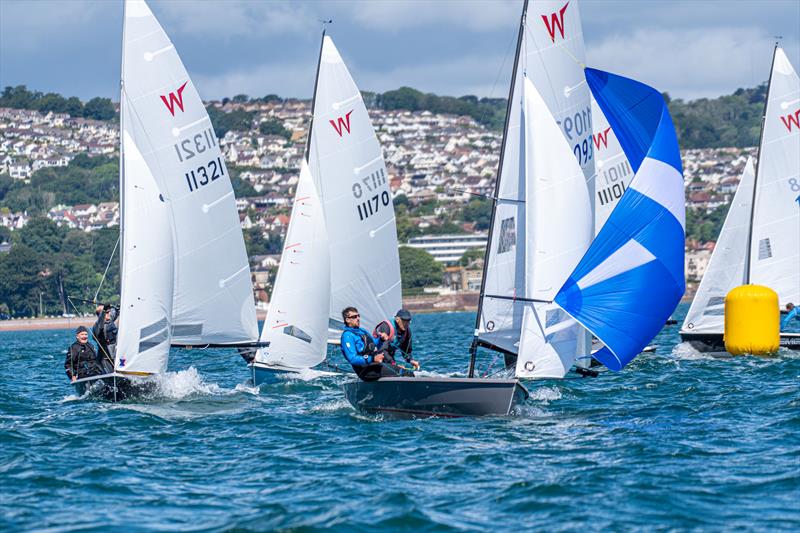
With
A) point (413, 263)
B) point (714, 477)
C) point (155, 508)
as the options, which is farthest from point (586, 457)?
point (413, 263)

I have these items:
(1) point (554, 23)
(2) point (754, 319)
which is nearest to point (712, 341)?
(2) point (754, 319)

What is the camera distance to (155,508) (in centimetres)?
1069

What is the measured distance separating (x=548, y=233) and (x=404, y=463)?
371cm

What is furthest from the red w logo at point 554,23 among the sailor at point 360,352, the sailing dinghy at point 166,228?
the sailing dinghy at point 166,228

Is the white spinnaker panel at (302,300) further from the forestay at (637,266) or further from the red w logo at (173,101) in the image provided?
the forestay at (637,266)

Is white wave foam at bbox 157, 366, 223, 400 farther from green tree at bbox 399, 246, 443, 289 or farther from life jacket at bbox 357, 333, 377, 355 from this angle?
green tree at bbox 399, 246, 443, 289

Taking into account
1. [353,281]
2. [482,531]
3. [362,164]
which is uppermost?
[362,164]

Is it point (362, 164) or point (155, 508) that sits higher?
point (362, 164)

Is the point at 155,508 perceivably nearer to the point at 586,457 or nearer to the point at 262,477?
the point at 262,477

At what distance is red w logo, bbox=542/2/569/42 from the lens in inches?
666

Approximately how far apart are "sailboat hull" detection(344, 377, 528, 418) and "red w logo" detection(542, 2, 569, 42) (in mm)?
4754

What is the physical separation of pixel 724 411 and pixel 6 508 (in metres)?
8.10

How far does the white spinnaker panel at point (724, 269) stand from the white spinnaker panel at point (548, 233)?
10185 mm

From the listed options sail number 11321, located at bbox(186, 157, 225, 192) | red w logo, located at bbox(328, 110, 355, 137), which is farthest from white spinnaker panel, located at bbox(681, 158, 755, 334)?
sail number 11321, located at bbox(186, 157, 225, 192)
